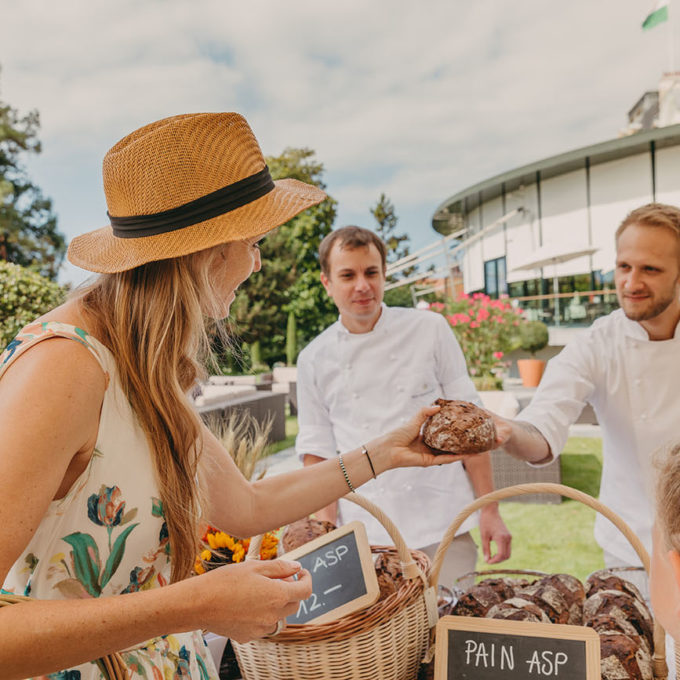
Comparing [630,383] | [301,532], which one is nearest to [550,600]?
[301,532]

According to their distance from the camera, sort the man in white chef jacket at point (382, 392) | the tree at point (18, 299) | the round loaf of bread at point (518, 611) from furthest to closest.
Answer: the tree at point (18, 299) → the man in white chef jacket at point (382, 392) → the round loaf of bread at point (518, 611)

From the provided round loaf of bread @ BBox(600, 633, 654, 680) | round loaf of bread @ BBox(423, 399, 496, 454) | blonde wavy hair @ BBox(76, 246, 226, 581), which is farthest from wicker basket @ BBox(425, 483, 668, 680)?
blonde wavy hair @ BBox(76, 246, 226, 581)

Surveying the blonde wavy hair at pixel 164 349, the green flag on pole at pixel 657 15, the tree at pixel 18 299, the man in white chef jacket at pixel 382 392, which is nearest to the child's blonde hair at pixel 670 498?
the blonde wavy hair at pixel 164 349

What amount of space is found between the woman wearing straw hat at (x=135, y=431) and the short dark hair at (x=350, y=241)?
1.21m

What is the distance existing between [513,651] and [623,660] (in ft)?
0.65

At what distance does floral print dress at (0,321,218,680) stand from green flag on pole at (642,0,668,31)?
19704 mm

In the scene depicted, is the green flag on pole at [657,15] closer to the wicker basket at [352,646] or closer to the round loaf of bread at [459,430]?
the round loaf of bread at [459,430]

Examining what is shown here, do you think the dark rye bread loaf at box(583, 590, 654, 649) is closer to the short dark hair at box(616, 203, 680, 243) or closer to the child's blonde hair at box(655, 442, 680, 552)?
the child's blonde hair at box(655, 442, 680, 552)

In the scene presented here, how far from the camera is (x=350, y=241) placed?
93.4 inches

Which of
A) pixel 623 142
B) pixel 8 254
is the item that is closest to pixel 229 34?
pixel 8 254

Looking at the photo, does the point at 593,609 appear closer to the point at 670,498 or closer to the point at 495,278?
the point at 670,498

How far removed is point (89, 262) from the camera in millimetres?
997

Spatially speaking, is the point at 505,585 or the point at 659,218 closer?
the point at 505,585

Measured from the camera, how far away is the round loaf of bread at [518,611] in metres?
1.04
